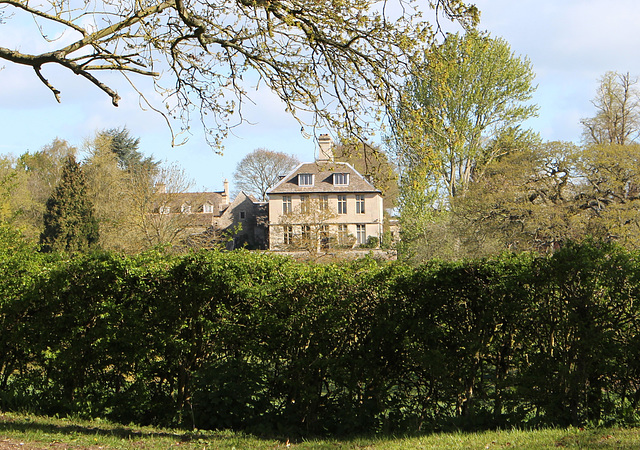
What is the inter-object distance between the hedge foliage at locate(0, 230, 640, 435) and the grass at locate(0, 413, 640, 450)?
23.7 inches

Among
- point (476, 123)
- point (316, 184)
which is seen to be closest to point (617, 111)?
point (476, 123)

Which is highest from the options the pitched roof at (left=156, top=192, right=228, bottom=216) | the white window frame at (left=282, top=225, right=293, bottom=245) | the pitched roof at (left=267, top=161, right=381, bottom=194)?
the pitched roof at (left=267, top=161, right=381, bottom=194)

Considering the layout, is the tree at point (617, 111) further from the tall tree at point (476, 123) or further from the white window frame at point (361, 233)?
the white window frame at point (361, 233)

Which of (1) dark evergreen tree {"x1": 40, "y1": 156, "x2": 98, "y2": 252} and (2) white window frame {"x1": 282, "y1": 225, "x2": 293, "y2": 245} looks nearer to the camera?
(1) dark evergreen tree {"x1": 40, "y1": 156, "x2": 98, "y2": 252}

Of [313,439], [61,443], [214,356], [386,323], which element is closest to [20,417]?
[61,443]

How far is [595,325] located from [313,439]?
353 cm

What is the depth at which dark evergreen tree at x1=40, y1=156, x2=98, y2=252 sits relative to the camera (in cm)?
3550

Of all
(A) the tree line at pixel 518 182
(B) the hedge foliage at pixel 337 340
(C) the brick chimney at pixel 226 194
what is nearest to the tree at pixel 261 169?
(C) the brick chimney at pixel 226 194

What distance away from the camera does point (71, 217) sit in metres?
35.8

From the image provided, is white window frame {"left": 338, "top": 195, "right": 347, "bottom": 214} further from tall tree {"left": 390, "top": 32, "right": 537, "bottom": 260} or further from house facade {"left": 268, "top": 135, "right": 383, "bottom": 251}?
tall tree {"left": 390, "top": 32, "right": 537, "bottom": 260}

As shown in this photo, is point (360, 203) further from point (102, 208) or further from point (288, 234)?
point (102, 208)

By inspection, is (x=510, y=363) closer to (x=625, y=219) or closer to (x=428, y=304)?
(x=428, y=304)

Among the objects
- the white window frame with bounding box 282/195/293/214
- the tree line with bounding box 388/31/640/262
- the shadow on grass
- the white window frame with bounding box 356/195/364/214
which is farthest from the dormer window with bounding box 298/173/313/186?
the shadow on grass

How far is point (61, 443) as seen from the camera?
651cm
